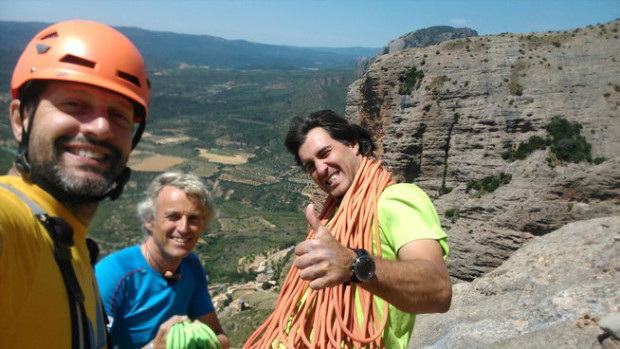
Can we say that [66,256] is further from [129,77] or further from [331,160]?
[331,160]

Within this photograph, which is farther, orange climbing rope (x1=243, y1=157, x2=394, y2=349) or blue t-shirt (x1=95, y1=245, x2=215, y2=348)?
blue t-shirt (x1=95, y1=245, x2=215, y2=348)

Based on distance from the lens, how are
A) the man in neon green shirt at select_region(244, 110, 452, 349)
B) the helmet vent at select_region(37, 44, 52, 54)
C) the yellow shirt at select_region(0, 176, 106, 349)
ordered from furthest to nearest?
the man in neon green shirt at select_region(244, 110, 452, 349) → the helmet vent at select_region(37, 44, 52, 54) → the yellow shirt at select_region(0, 176, 106, 349)

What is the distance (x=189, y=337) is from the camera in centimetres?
192

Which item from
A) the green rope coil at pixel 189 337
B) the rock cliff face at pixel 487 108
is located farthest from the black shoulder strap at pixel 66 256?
the rock cliff face at pixel 487 108

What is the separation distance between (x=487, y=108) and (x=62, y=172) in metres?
24.0

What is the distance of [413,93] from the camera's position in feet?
81.8

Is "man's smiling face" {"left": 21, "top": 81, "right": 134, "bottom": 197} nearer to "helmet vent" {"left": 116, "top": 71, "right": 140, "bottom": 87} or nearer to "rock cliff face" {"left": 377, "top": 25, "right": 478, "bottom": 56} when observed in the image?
"helmet vent" {"left": 116, "top": 71, "right": 140, "bottom": 87}

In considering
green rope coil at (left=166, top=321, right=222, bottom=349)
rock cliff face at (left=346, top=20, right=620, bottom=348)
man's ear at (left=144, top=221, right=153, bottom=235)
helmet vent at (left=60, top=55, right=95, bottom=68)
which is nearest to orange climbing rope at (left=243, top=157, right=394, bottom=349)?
green rope coil at (left=166, top=321, right=222, bottom=349)

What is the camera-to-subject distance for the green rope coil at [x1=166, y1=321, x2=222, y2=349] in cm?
192

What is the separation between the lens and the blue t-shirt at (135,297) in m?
2.64

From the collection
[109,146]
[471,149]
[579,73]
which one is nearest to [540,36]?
[579,73]

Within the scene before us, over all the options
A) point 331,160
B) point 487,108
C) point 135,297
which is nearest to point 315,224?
point 331,160

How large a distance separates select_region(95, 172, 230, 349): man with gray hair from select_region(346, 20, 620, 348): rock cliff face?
15.7m

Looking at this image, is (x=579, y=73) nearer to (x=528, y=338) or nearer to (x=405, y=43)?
(x=405, y=43)
